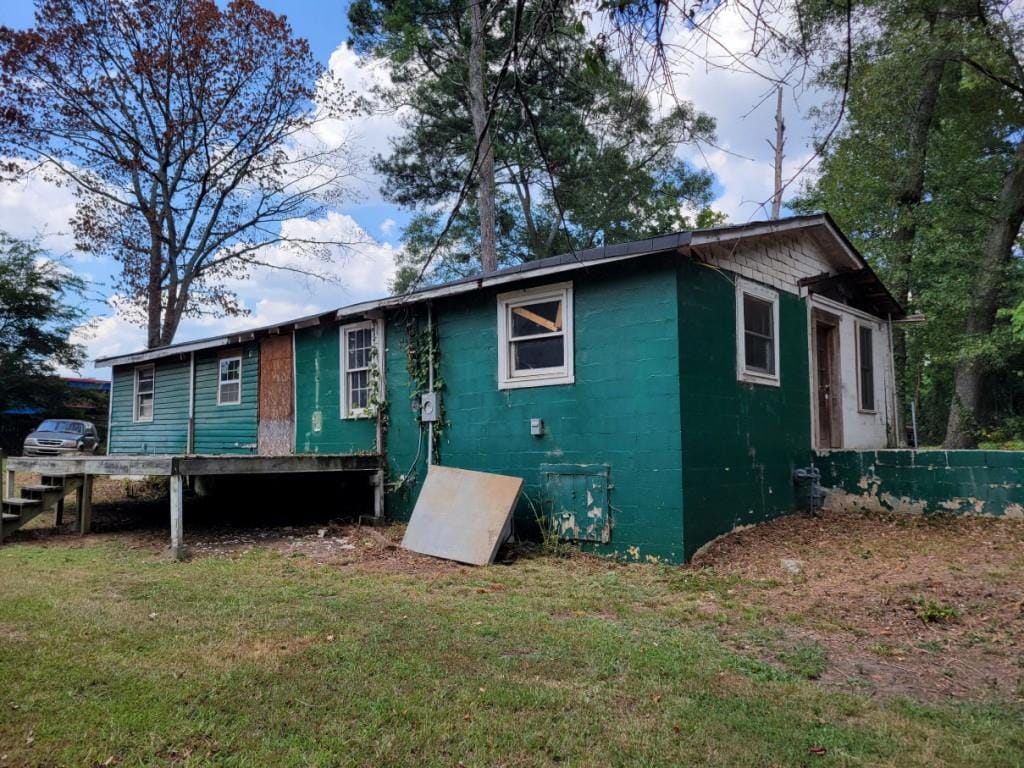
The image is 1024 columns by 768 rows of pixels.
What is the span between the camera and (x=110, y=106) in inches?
808

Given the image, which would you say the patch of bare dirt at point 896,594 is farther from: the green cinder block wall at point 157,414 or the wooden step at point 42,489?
the green cinder block wall at point 157,414

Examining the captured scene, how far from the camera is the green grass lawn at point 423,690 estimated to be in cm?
279

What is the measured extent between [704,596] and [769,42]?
13.8 ft

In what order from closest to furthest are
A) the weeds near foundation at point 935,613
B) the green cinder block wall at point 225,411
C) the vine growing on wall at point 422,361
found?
the weeds near foundation at point 935,613, the vine growing on wall at point 422,361, the green cinder block wall at point 225,411

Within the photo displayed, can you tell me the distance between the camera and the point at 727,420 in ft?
25.0

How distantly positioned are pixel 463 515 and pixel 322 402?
14.8 feet

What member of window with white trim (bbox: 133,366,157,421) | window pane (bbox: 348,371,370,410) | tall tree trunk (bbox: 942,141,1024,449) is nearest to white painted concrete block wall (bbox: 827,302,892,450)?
tall tree trunk (bbox: 942,141,1024,449)

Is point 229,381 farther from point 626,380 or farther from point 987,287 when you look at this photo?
point 987,287

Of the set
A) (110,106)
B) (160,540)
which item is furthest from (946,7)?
(110,106)

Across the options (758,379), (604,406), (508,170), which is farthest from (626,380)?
(508,170)

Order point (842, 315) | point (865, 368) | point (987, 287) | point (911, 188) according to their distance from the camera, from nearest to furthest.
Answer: point (842, 315) < point (865, 368) < point (987, 287) < point (911, 188)

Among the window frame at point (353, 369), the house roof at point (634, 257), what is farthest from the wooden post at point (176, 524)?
the house roof at point (634, 257)

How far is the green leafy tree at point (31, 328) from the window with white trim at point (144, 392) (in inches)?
444

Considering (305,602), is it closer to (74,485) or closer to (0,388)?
(74,485)
